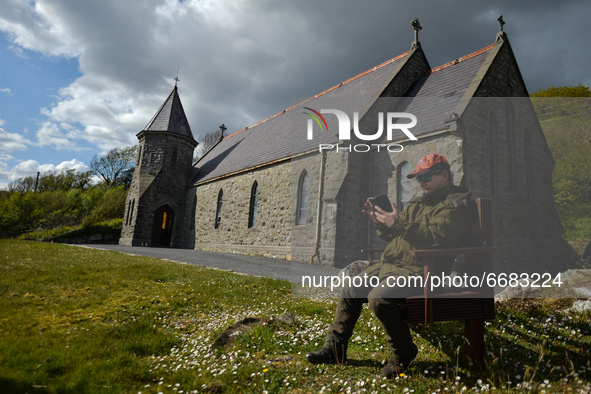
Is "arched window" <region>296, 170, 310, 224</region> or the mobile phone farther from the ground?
"arched window" <region>296, 170, 310, 224</region>

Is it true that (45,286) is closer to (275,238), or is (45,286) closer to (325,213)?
(325,213)

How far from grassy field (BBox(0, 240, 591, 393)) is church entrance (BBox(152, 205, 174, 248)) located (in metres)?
19.0

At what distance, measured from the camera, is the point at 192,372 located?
10.1 feet

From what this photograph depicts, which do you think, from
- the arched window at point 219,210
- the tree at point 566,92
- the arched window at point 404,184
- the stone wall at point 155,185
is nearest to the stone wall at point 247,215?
the arched window at point 219,210

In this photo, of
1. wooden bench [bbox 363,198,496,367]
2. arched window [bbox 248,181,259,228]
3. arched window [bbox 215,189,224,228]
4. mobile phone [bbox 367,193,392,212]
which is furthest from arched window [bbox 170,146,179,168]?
wooden bench [bbox 363,198,496,367]

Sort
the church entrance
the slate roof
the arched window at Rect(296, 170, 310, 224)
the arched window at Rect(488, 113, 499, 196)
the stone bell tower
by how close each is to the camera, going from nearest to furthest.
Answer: the arched window at Rect(488, 113, 499, 196)
the slate roof
the arched window at Rect(296, 170, 310, 224)
the stone bell tower
the church entrance

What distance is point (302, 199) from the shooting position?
13.9 m

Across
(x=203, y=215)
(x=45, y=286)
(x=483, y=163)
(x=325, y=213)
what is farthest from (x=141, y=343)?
(x=203, y=215)

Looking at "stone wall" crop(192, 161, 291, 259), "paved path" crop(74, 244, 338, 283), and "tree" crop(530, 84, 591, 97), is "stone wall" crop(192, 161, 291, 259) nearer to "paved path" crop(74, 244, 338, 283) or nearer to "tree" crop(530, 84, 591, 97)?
"paved path" crop(74, 244, 338, 283)

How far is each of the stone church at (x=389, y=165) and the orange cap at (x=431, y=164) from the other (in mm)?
1331

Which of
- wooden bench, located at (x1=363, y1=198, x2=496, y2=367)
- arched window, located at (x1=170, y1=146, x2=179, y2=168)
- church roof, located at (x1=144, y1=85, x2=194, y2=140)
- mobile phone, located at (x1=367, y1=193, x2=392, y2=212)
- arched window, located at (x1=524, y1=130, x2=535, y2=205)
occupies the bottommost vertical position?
wooden bench, located at (x1=363, y1=198, x2=496, y2=367)

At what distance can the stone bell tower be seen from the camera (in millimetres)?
23594

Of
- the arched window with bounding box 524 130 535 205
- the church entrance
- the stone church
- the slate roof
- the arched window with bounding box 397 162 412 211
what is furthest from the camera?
the church entrance

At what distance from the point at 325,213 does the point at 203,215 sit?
13.4m
